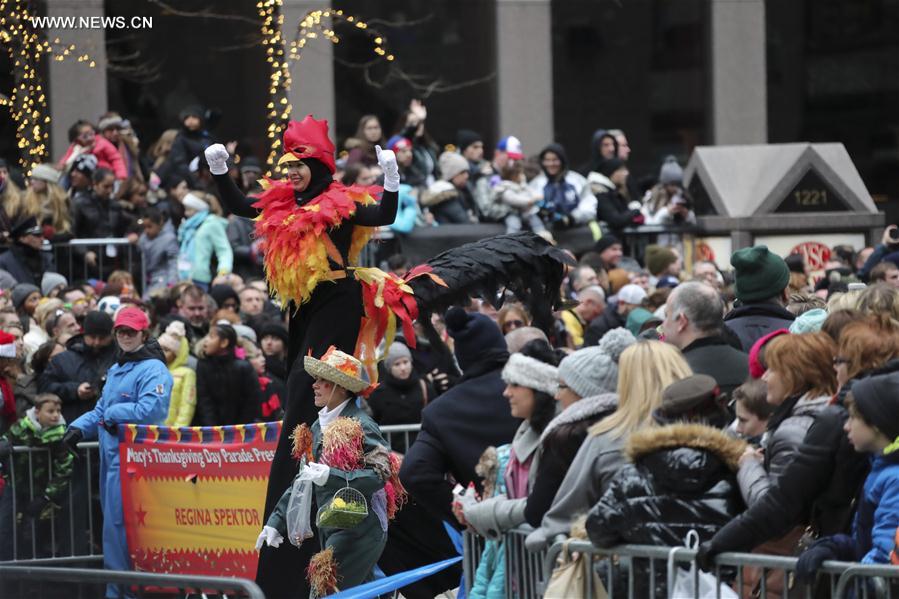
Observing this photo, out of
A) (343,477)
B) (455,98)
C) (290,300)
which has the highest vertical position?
(455,98)

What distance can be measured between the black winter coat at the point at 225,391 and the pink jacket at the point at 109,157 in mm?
5848

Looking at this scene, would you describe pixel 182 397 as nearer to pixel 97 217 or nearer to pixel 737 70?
pixel 97 217

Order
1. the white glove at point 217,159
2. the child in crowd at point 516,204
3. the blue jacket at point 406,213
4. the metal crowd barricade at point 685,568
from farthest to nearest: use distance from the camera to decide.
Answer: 1. the child in crowd at point 516,204
2. the blue jacket at point 406,213
3. the white glove at point 217,159
4. the metal crowd barricade at point 685,568

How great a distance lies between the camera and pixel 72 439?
11672mm

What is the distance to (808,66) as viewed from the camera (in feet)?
100

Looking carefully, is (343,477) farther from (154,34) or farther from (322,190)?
(154,34)

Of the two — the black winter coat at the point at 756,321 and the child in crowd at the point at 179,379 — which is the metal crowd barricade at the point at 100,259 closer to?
the child in crowd at the point at 179,379

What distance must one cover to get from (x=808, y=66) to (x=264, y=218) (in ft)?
74.1

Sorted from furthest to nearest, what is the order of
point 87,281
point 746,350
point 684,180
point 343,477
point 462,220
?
1. point 684,180
2. point 462,220
3. point 87,281
4. point 746,350
5. point 343,477

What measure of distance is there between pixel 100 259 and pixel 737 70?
11974 mm

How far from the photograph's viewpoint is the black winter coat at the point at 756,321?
29.8ft

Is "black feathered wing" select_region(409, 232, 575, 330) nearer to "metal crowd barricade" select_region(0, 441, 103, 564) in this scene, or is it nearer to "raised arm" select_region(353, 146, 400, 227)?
"raised arm" select_region(353, 146, 400, 227)

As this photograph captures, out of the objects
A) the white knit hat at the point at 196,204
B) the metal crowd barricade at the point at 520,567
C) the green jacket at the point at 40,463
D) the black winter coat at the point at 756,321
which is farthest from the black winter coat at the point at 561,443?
the white knit hat at the point at 196,204

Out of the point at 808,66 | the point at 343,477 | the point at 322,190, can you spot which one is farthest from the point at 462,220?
the point at 808,66
